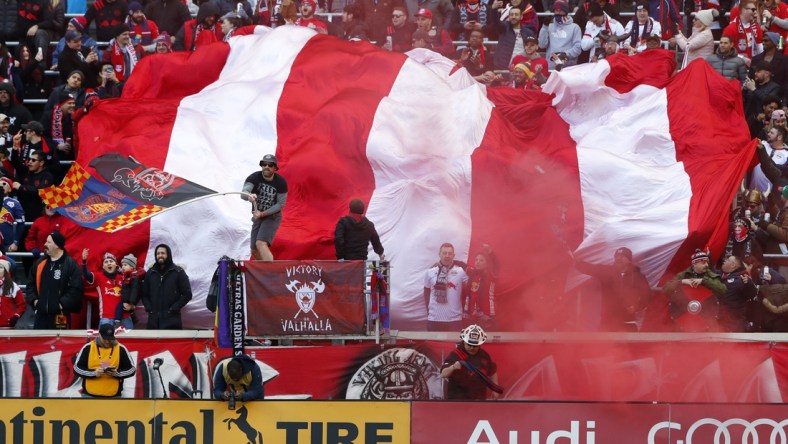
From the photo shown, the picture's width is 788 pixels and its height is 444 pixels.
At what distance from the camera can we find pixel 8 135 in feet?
63.1

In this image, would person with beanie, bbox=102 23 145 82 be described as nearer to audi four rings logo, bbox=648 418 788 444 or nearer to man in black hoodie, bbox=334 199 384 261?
man in black hoodie, bbox=334 199 384 261

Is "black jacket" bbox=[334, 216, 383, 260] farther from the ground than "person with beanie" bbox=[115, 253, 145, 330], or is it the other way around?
"black jacket" bbox=[334, 216, 383, 260]

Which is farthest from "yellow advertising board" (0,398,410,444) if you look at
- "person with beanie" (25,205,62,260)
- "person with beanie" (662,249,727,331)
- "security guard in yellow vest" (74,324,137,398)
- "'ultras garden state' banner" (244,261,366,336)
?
"person with beanie" (25,205,62,260)

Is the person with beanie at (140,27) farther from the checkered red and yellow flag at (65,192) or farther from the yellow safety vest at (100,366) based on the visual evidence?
the yellow safety vest at (100,366)

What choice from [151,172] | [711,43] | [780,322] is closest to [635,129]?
[711,43]

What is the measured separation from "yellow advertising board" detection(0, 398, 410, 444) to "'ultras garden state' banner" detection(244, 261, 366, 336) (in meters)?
2.37

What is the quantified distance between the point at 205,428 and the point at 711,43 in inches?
405

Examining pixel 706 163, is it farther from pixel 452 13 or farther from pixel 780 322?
pixel 452 13

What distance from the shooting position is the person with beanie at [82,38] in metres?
20.5

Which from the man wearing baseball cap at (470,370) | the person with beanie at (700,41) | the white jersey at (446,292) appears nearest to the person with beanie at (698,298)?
the white jersey at (446,292)

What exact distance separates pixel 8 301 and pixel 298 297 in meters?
3.90

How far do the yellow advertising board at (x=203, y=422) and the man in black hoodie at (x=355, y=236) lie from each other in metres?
3.45

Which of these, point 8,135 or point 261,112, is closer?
point 261,112

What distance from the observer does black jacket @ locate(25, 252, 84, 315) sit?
50.8 feet
